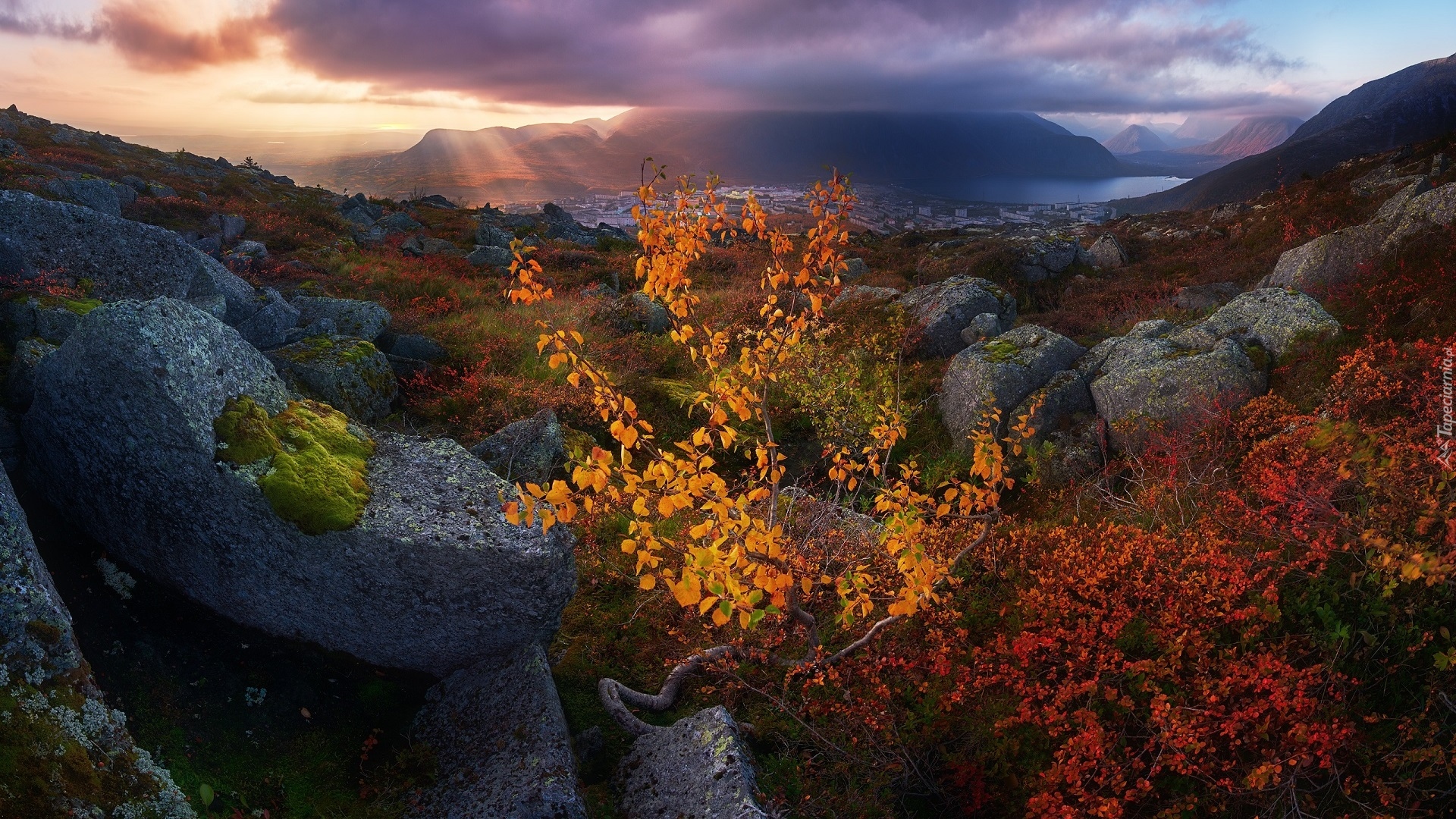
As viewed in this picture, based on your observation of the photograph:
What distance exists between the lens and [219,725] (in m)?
5.47

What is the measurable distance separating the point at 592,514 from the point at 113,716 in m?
6.05

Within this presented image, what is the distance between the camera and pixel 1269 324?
11.3 meters

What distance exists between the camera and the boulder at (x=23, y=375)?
21.7 ft

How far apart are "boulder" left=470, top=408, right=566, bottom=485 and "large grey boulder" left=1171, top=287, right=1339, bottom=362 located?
1161 cm

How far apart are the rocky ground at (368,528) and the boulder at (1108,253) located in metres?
16.6

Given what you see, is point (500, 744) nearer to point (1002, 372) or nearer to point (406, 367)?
point (406, 367)

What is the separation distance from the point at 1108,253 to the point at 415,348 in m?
30.8

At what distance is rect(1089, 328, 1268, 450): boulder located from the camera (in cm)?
1059

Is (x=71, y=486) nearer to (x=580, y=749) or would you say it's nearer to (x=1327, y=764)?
(x=580, y=749)

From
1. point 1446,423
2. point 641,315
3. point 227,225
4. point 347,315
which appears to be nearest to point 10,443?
point 347,315

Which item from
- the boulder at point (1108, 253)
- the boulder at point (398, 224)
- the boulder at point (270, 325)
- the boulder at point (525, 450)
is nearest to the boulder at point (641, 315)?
the boulder at point (270, 325)

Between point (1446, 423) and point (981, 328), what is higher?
point (1446, 423)

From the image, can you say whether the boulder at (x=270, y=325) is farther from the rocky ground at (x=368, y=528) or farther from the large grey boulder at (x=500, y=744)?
the large grey boulder at (x=500, y=744)

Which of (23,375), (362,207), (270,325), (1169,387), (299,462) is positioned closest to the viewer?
(299,462)
